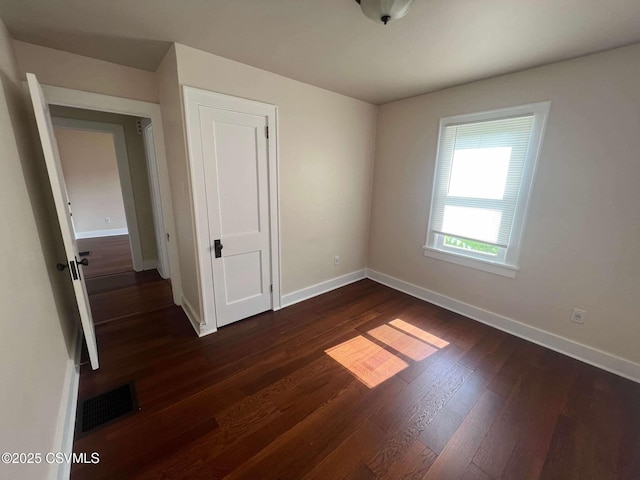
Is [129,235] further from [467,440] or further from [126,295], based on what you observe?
[467,440]

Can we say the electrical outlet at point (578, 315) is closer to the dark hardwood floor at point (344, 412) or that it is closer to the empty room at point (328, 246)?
the empty room at point (328, 246)

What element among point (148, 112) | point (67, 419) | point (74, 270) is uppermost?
point (148, 112)

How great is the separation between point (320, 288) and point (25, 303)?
264 cm

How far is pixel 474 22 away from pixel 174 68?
6.99 ft

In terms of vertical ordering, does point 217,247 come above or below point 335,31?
below

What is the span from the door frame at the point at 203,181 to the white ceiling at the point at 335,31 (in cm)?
34

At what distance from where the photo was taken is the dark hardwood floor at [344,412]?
1391 mm

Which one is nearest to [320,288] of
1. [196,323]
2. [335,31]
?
[196,323]

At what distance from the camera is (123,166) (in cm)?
372

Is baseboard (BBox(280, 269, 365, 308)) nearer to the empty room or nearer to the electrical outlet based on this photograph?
the empty room

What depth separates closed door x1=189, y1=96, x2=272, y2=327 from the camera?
2205mm

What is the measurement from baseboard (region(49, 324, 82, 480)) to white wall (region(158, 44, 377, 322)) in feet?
3.20

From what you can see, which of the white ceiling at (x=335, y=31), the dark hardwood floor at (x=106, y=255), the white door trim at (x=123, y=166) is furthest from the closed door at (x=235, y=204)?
the dark hardwood floor at (x=106, y=255)

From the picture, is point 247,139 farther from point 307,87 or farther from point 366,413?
point 366,413
